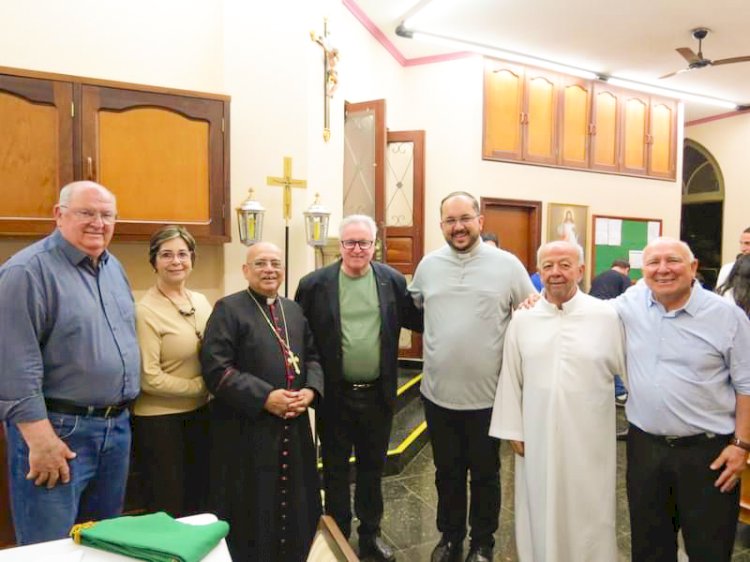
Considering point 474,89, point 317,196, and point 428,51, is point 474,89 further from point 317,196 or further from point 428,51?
point 317,196

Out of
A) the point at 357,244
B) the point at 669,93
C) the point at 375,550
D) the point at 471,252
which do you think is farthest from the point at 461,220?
the point at 669,93

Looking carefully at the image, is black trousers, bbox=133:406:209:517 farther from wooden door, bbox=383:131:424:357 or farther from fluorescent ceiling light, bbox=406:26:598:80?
fluorescent ceiling light, bbox=406:26:598:80

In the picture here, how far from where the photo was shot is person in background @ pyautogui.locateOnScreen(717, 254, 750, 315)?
2336 millimetres

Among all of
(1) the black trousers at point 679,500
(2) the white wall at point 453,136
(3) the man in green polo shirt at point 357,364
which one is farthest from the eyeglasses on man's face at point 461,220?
(2) the white wall at point 453,136

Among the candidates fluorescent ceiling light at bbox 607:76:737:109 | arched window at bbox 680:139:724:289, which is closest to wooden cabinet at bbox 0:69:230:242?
fluorescent ceiling light at bbox 607:76:737:109

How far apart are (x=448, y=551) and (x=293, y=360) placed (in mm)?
1113

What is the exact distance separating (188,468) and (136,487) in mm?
637

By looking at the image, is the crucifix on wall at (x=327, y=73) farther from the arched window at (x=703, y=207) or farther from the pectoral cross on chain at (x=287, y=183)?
the arched window at (x=703, y=207)

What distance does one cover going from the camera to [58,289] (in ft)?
5.37

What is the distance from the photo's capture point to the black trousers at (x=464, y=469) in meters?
2.20

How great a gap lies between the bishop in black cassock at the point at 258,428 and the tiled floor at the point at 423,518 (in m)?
0.63

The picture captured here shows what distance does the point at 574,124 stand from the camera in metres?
6.00

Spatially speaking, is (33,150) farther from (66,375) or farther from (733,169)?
(733,169)

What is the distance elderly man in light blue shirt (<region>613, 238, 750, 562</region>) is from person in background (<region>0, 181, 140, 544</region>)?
182 cm
